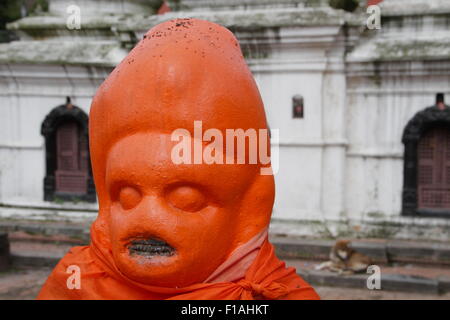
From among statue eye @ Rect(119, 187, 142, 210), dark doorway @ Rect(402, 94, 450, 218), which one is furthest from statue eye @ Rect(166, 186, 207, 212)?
dark doorway @ Rect(402, 94, 450, 218)

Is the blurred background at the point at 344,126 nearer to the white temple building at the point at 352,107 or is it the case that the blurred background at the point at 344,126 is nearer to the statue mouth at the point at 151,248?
the white temple building at the point at 352,107

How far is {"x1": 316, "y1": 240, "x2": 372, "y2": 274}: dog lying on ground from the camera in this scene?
21.2 feet

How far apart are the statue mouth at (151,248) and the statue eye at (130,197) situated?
7.6 inches

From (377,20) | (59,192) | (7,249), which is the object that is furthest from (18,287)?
(377,20)

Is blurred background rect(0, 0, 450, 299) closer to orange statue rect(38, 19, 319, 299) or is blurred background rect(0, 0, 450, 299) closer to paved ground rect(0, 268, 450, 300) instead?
paved ground rect(0, 268, 450, 300)

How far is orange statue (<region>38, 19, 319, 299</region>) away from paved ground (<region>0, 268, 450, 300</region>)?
3598 millimetres

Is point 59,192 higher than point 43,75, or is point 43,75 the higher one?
point 43,75

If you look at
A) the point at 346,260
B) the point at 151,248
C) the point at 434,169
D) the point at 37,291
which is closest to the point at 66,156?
the point at 37,291

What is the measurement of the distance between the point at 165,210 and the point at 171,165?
233 millimetres

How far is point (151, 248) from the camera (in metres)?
2.55

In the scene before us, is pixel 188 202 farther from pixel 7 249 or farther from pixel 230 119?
pixel 7 249

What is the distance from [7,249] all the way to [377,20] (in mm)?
6390

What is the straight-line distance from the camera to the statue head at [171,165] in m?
2.51

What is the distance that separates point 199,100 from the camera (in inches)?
100.0
